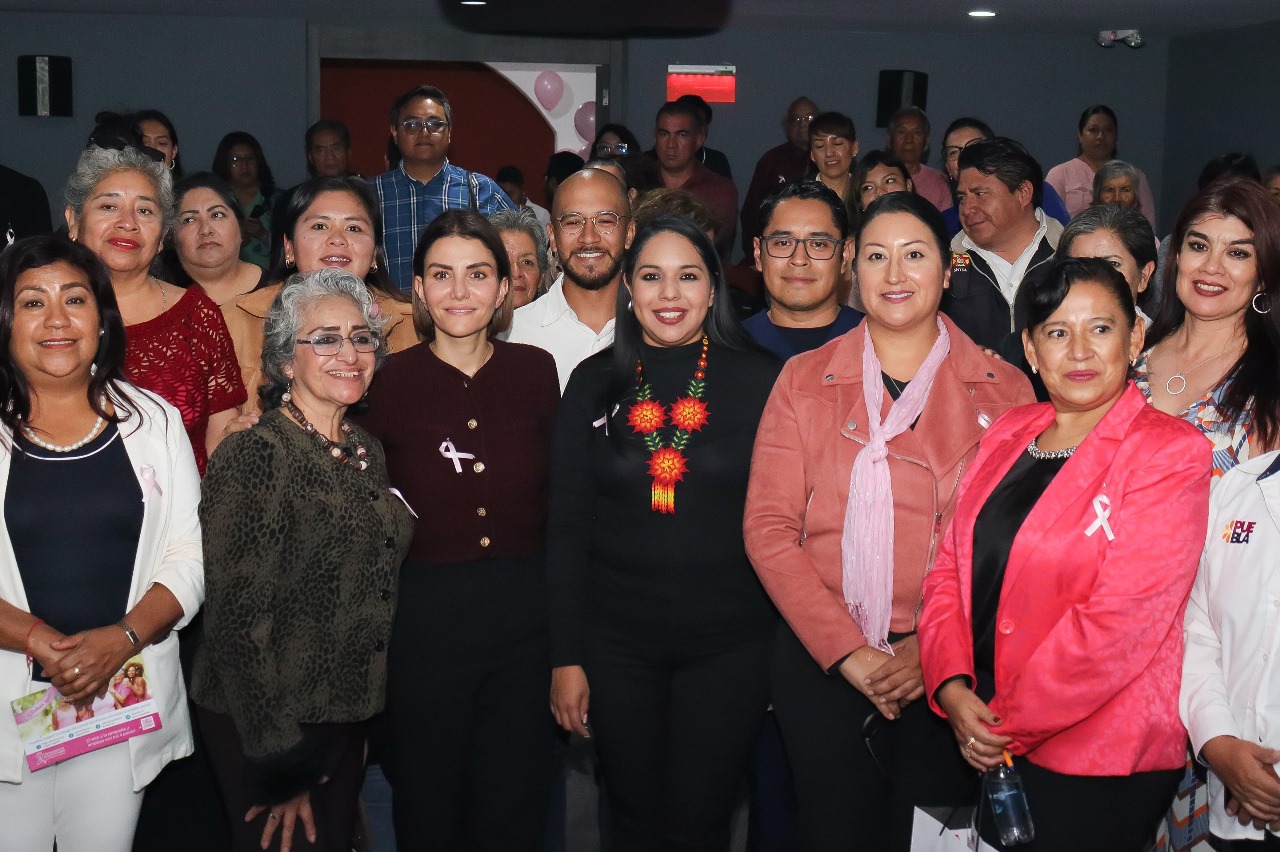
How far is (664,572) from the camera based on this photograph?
286 centimetres

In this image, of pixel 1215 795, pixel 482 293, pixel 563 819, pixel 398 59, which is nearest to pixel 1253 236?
pixel 1215 795

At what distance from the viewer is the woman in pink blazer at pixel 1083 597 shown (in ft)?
7.78

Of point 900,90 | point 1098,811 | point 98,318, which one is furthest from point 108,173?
point 900,90

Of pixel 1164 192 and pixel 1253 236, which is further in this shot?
pixel 1164 192

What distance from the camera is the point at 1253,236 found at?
9.34ft

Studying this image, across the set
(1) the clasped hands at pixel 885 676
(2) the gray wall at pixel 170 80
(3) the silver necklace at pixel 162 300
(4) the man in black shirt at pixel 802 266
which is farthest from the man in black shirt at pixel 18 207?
(2) the gray wall at pixel 170 80

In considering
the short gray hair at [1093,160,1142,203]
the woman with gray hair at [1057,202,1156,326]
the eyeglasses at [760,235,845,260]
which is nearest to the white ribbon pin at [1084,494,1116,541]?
the eyeglasses at [760,235,845,260]

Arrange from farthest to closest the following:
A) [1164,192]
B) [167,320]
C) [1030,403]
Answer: [1164,192] → [167,320] → [1030,403]

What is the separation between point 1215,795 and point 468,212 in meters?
2.24

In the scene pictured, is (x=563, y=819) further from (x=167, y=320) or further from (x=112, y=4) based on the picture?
(x=112, y=4)

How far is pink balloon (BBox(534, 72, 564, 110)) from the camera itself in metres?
10.5

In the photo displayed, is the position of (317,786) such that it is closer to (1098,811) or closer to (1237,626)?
(1098,811)

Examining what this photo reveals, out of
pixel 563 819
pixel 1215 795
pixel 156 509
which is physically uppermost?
pixel 156 509

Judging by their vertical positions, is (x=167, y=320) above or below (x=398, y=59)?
below
